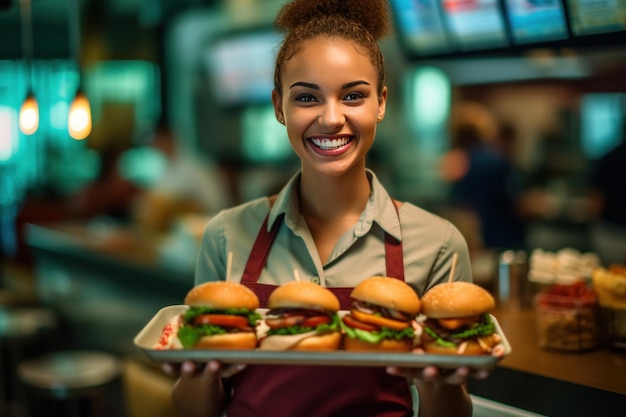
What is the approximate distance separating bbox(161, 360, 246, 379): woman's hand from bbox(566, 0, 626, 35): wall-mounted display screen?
77.3 inches

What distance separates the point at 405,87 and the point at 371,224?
22.6ft

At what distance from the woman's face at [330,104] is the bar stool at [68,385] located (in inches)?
118

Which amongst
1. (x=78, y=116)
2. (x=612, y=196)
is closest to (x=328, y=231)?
(x=78, y=116)

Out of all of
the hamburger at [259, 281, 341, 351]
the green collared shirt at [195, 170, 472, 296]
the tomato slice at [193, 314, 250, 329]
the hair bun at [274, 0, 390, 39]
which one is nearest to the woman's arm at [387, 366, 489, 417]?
the hamburger at [259, 281, 341, 351]

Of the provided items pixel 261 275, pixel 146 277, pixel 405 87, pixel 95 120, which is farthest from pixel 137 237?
pixel 95 120

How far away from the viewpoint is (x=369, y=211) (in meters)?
2.27

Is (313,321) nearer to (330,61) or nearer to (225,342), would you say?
(225,342)

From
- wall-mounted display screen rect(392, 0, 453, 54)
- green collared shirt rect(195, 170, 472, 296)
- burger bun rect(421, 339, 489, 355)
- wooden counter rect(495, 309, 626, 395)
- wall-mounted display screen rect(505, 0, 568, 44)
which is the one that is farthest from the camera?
wall-mounted display screen rect(392, 0, 453, 54)

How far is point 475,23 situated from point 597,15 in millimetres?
697

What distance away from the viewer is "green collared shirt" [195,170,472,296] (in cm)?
222

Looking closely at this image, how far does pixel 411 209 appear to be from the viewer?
233 cm

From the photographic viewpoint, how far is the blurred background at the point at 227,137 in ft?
13.3

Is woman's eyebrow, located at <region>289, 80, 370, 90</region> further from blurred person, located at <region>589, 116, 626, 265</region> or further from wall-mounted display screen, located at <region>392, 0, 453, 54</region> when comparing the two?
blurred person, located at <region>589, 116, 626, 265</region>

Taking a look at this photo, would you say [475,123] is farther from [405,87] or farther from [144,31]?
[144,31]
